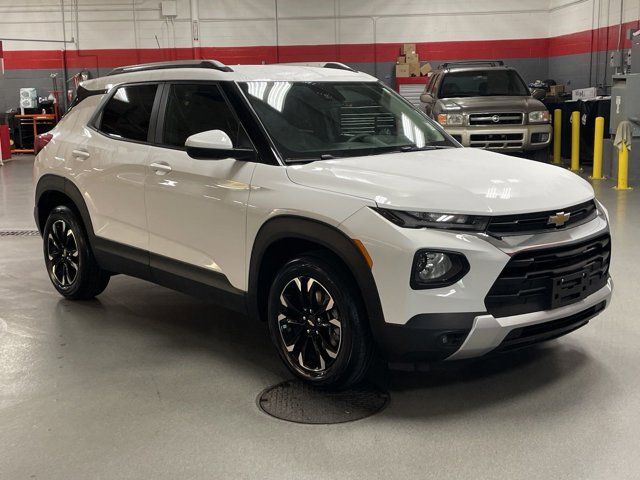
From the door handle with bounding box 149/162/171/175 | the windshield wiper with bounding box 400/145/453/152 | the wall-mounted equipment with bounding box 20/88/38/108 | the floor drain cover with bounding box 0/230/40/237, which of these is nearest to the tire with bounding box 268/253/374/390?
the windshield wiper with bounding box 400/145/453/152

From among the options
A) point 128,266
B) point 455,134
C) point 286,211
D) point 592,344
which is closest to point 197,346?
point 128,266

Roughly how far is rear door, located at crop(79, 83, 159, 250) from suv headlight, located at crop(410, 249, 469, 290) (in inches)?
80.9

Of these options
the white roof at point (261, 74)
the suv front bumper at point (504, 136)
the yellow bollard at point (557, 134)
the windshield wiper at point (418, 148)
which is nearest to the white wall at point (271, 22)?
the yellow bollard at point (557, 134)

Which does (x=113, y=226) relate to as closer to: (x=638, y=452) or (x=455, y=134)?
(x=638, y=452)

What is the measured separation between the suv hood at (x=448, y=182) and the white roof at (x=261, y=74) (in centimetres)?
78

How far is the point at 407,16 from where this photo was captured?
2097 centimetres

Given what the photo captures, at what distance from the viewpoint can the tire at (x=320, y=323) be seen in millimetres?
3404

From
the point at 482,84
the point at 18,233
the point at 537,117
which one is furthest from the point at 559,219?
the point at 482,84

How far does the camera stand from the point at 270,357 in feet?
14.0

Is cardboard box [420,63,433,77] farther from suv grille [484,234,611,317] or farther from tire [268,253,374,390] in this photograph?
tire [268,253,374,390]

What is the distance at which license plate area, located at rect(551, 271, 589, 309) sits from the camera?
11.1 feet

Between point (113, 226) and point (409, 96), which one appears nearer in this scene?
point (113, 226)

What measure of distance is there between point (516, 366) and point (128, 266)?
248cm

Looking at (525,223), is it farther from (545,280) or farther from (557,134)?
(557,134)
